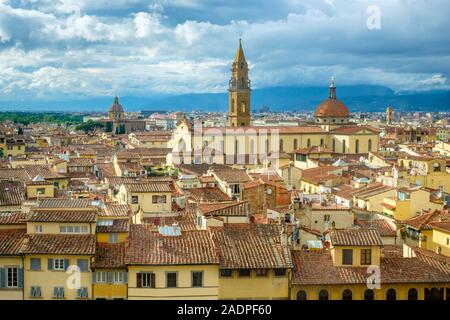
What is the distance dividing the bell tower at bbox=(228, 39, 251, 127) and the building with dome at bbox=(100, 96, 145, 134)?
6653 cm

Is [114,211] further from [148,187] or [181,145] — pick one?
[181,145]

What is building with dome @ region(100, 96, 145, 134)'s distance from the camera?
145000mm

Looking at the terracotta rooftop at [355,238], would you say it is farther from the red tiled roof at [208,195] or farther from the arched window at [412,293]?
the red tiled roof at [208,195]

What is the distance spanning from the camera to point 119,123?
14825 centimetres

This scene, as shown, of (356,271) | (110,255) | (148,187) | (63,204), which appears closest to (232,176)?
(148,187)

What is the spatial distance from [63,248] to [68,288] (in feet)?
3.02

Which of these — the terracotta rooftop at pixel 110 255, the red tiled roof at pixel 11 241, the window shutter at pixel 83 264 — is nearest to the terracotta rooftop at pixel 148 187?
the red tiled roof at pixel 11 241

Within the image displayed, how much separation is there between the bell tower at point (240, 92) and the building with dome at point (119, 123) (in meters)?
66.5

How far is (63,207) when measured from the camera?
→ 17016 mm

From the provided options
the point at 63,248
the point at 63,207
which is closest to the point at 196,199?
the point at 63,207

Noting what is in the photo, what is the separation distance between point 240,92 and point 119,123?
75014 millimetres
